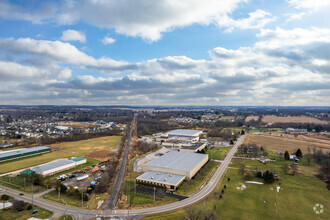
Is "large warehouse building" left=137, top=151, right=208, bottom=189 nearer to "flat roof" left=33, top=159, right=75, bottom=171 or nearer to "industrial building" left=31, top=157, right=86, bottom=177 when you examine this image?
"industrial building" left=31, top=157, right=86, bottom=177

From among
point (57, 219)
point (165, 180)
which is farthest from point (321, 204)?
point (57, 219)

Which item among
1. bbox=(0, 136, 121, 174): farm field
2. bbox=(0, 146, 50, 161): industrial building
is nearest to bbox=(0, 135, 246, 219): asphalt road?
bbox=(0, 136, 121, 174): farm field

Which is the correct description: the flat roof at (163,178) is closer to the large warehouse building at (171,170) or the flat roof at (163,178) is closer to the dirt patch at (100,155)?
the large warehouse building at (171,170)

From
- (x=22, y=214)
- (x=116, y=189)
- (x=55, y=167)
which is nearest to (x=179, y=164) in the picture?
(x=116, y=189)

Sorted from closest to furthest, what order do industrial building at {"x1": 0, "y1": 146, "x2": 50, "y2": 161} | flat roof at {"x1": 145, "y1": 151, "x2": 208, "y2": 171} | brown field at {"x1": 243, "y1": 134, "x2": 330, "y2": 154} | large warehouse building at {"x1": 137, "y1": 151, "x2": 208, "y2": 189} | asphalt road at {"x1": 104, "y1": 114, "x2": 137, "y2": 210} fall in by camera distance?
asphalt road at {"x1": 104, "y1": 114, "x2": 137, "y2": 210}, large warehouse building at {"x1": 137, "y1": 151, "x2": 208, "y2": 189}, flat roof at {"x1": 145, "y1": 151, "x2": 208, "y2": 171}, industrial building at {"x1": 0, "y1": 146, "x2": 50, "y2": 161}, brown field at {"x1": 243, "y1": 134, "x2": 330, "y2": 154}

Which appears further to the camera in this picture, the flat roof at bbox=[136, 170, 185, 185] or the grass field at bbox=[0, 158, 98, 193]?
the flat roof at bbox=[136, 170, 185, 185]

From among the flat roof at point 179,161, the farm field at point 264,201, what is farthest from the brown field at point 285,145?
the flat roof at point 179,161

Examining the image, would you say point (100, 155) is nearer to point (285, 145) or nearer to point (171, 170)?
point (171, 170)
